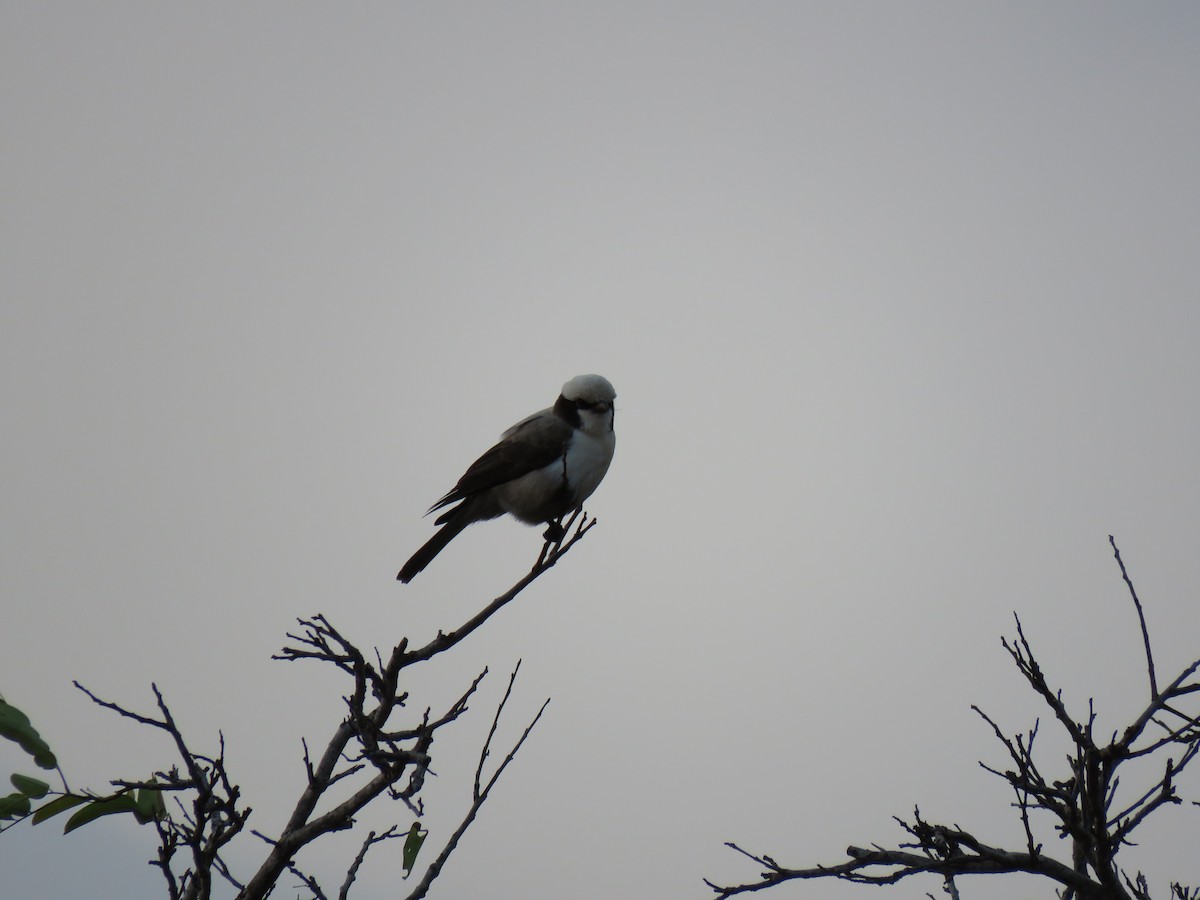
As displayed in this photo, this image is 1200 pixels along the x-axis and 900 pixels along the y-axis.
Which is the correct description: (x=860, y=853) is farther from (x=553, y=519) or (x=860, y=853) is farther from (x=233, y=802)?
(x=553, y=519)

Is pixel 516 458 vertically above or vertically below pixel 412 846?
above

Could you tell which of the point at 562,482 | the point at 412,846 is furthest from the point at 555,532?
the point at 412,846

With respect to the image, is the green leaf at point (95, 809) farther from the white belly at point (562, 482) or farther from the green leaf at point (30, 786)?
the white belly at point (562, 482)

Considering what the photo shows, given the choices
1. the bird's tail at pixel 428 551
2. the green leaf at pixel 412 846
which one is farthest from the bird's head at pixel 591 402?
the green leaf at pixel 412 846

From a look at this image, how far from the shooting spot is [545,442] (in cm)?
670

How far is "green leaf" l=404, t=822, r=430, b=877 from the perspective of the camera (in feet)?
11.1

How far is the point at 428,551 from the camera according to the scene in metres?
6.62

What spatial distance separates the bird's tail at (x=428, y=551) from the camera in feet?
21.4

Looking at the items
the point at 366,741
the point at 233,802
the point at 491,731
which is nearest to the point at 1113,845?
the point at 491,731

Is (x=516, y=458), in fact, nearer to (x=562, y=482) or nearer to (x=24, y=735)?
(x=562, y=482)

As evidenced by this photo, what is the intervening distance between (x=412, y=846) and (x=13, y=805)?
1.26 meters

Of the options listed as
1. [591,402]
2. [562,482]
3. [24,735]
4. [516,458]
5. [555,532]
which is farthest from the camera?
[591,402]

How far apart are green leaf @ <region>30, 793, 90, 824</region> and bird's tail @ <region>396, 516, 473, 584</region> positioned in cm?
359

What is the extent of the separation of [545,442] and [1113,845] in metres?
4.17
